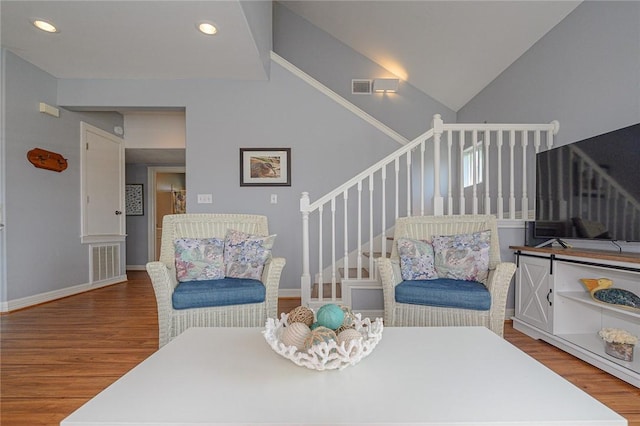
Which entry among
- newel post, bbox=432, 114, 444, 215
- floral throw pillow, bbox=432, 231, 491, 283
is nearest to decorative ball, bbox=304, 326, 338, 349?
floral throw pillow, bbox=432, 231, 491, 283

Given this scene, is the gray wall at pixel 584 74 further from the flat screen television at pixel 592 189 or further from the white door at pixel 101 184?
the white door at pixel 101 184

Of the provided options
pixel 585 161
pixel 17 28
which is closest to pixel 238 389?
pixel 585 161

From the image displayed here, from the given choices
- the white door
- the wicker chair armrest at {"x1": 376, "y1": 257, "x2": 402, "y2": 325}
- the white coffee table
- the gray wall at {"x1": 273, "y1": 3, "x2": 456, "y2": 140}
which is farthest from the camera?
the gray wall at {"x1": 273, "y1": 3, "x2": 456, "y2": 140}

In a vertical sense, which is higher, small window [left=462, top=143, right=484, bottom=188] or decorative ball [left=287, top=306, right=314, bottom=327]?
small window [left=462, top=143, right=484, bottom=188]

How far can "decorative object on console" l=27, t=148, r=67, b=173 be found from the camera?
339 centimetres

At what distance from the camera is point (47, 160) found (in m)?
3.54

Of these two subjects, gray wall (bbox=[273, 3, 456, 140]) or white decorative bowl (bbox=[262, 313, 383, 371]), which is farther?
gray wall (bbox=[273, 3, 456, 140])

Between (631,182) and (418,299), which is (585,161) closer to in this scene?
(631,182)

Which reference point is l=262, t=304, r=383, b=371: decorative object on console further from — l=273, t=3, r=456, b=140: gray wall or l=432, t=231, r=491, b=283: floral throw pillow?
l=273, t=3, r=456, b=140: gray wall

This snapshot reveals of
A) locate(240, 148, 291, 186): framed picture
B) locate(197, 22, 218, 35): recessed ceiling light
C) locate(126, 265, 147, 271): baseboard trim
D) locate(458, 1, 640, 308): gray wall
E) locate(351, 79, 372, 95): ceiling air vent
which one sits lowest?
locate(126, 265, 147, 271): baseboard trim

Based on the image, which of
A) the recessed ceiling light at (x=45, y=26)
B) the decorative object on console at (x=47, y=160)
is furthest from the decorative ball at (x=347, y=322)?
the decorative object on console at (x=47, y=160)

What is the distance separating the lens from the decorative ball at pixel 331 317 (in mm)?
1090

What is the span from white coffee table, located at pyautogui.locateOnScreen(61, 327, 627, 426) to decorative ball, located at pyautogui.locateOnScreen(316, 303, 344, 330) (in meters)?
0.14

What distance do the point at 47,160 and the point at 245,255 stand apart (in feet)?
9.38
